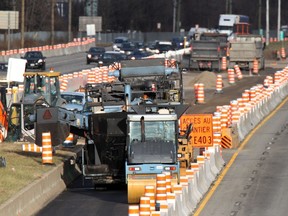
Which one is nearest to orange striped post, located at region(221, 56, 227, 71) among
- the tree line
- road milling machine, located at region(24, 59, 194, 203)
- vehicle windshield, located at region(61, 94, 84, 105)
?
vehicle windshield, located at region(61, 94, 84, 105)

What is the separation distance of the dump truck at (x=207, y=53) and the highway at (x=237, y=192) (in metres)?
37.0

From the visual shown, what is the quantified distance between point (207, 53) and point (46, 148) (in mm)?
46024

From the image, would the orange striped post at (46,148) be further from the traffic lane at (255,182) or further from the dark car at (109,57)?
the dark car at (109,57)

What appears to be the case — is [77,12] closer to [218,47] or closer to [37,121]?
[218,47]

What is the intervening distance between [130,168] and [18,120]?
1221cm

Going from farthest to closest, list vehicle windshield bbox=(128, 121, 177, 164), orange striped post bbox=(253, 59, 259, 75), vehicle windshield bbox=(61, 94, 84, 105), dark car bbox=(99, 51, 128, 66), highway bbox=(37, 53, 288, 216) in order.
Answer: dark car bbox=(99, 51, 128, 66), orange striped post bbox=(253, 59, 259, 75), vehicle windshield bbox=(61, 94, 84, 105), vehicle windshield bbox=(128, 121, 177, 164), highway bbox=(37, 53, 288, 216)

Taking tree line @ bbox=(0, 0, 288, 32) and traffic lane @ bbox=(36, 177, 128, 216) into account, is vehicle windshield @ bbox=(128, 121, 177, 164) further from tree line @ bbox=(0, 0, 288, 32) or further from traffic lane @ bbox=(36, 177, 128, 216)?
tree line @ bbox=(0, 0, 288, 32)

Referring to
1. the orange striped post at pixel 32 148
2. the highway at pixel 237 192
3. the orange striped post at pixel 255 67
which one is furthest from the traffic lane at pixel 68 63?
the highway at pixel 237 192

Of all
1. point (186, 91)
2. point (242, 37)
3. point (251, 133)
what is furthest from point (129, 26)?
point (251, 133)

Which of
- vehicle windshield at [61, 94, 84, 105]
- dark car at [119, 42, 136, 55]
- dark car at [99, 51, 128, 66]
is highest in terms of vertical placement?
vehicle windshield at [61, 94, 84, 105]

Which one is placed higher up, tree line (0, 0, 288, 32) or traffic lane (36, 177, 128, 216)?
tree line (0, 0, 288, 32)

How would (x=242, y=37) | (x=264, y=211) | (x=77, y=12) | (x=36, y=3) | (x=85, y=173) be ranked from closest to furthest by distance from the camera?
(x=264, y=211) < (x=85, y=173) < (x=242, y=37) < (x=36, y=3) < (x=77, y=12)

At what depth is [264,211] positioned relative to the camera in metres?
25.3

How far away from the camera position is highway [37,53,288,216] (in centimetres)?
2615
